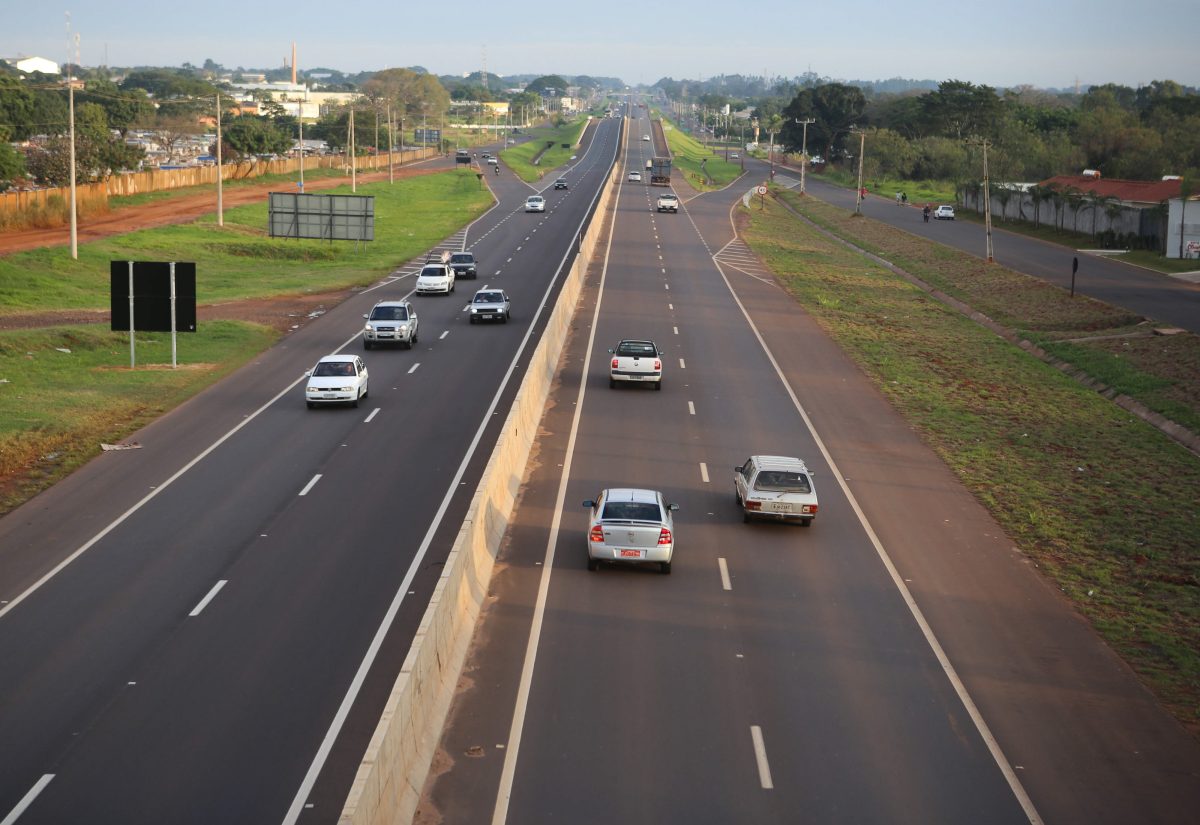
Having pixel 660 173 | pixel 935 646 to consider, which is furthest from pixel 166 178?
pixel 935 646

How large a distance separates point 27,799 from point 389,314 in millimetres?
35976

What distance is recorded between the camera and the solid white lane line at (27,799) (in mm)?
14461

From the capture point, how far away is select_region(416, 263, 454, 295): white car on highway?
214 feet

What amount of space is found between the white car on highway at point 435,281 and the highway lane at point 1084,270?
3308cm

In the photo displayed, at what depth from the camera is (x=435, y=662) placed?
1748cm

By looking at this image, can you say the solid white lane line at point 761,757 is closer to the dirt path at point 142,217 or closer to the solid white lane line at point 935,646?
the solid white lane line at point 935,646

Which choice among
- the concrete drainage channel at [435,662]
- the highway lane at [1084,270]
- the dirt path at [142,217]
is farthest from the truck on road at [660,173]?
the concrete drainage channel at [435,662]

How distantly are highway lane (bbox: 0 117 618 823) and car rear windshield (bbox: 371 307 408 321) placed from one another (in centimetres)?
828

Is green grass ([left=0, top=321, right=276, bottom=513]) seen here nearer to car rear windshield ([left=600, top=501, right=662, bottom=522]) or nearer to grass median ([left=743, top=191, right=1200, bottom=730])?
car rear windshield ([left=600, top=501, right=662, bottom=522])

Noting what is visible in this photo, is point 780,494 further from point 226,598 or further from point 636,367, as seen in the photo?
point 636,367

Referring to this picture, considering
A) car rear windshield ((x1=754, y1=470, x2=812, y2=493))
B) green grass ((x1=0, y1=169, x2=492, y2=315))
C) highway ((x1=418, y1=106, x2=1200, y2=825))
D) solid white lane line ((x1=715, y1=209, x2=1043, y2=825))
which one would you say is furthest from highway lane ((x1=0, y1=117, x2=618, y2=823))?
green grass ((x1=0, y1=169, x2=492, y2=315))

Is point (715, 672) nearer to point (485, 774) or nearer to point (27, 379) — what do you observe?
point (485, 774)

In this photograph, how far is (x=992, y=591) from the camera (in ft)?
80.7

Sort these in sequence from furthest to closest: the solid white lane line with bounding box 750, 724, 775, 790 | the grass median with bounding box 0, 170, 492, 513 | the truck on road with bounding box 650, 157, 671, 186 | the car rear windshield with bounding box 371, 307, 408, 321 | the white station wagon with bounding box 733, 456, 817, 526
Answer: the truck on road with bounding box 650, 157, 671, 186 < the car rear windshield with bounding box 371, 307, 408, 321 < the grass median with bounding box 0, 170, 492, 513 < the white station wagon with bounding box 733, 456, 817, 526 < the solid white lane line with bounding box 750, 724, 775, 790
